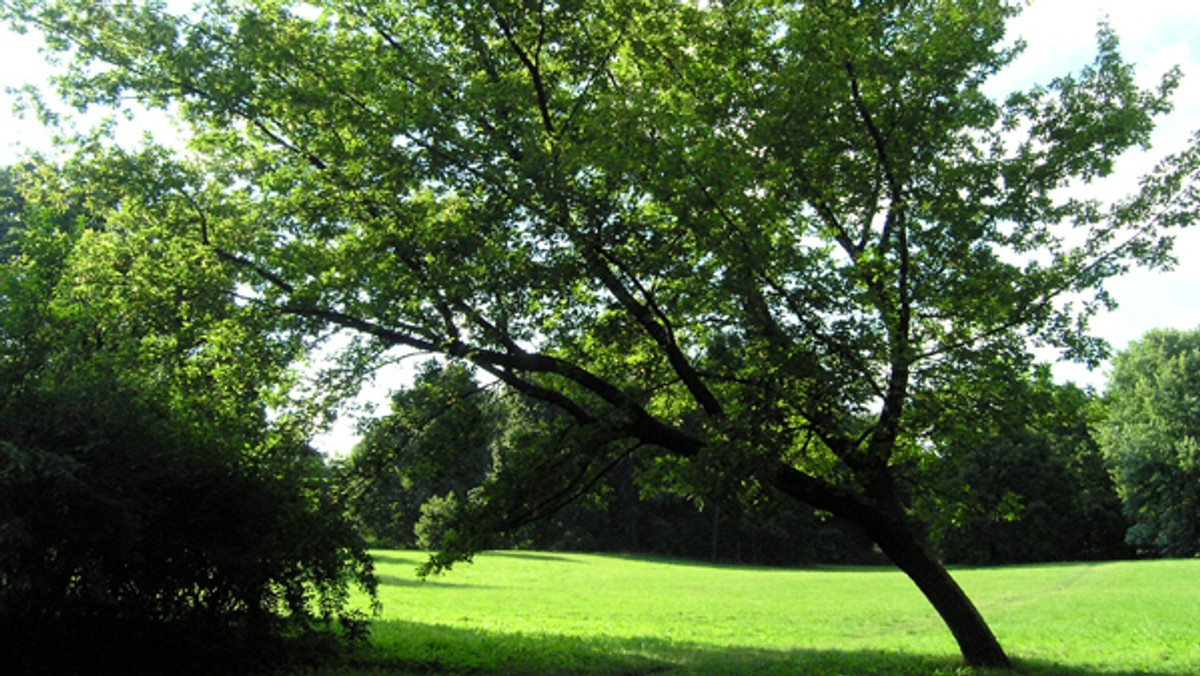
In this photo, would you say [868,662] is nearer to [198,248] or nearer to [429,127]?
[429,127]

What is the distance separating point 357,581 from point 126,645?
2.72 metres

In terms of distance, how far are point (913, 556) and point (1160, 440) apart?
188 feet

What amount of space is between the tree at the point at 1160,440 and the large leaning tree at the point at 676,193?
53.1 metres

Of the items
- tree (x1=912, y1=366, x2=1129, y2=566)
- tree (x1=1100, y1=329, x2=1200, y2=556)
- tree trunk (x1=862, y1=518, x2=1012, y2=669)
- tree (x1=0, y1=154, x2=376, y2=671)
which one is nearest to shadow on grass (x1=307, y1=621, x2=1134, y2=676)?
tree trunk (x1=862, y1=518, x2=1012, y2=669)

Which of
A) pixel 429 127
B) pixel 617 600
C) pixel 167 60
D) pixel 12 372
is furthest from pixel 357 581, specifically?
pixel 617 600

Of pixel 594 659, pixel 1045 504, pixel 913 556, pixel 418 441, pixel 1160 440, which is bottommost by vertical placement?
pixel 594 659

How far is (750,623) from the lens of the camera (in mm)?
23516

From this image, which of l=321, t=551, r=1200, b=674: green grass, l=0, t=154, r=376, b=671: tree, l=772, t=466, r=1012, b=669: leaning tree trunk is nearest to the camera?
l=0, t=154, r=376, b=671: tree

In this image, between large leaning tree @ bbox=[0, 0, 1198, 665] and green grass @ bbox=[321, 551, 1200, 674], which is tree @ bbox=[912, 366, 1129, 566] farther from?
large leaning tree @ bbox=[0, 0, 1198, 665]

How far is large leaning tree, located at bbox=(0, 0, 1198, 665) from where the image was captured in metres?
10.6

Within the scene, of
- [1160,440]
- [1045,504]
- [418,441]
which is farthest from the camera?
[1045,504]

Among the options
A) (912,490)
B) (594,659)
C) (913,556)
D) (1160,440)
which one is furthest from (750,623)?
(1160,440)

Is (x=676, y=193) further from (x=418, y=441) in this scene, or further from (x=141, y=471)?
(x=141, y=471)

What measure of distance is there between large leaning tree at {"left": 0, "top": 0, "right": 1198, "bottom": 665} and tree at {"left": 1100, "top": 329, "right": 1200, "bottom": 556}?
53.1 metres
